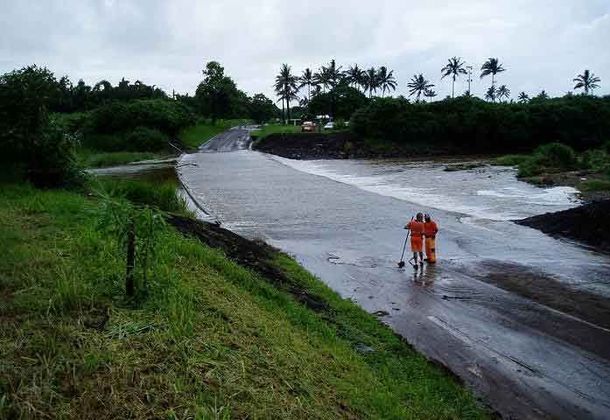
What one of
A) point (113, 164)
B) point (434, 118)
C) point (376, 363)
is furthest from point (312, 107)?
point (376, 363)

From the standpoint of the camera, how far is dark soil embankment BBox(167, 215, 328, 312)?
11.2m

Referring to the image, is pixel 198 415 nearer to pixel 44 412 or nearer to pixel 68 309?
pixel 44 412

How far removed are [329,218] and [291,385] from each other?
21040 millimetres

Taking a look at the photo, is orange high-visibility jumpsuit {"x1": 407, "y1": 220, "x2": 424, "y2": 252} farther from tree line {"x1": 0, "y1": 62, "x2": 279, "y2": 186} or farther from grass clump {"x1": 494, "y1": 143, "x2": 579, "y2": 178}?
grass clump {"x1": 494, "y1": 143, "x2": 579, "y2": 178}

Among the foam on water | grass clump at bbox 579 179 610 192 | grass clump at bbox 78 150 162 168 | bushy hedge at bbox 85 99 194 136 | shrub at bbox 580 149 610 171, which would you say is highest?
bushy hedge at bbox 85 99 194 136

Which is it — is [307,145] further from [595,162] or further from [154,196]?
[154,196]

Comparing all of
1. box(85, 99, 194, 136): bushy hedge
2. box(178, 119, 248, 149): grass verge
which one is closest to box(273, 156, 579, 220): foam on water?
box(85, 99, 194, 136): bushy hedge

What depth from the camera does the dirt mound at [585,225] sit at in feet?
65.0

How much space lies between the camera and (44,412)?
12.2 ft

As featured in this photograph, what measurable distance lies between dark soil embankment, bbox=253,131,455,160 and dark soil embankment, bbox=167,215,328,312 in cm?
5580

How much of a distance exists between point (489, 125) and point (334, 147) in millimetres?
22818

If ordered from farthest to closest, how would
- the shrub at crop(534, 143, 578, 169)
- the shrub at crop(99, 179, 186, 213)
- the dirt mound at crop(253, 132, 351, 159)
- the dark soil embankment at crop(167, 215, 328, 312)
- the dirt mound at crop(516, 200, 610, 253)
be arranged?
1. the dirt mound at crop(253, 132, 351, 159)
2. the shrub at crop(534, 143, 578, 169)
3. the shrub at crop(99, 179, 186, 213)
4. the dirt mound at crop(516, 200, 610, 253)
5. the dark soil embankment at crop(167, 215, 328, 312)

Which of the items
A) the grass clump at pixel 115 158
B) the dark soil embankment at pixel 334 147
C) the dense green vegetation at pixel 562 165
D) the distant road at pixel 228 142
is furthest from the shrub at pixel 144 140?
the dense green vegetation at pixel 562 165

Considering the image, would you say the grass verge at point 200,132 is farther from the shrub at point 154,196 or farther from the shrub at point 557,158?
the shrub at point 154,196
